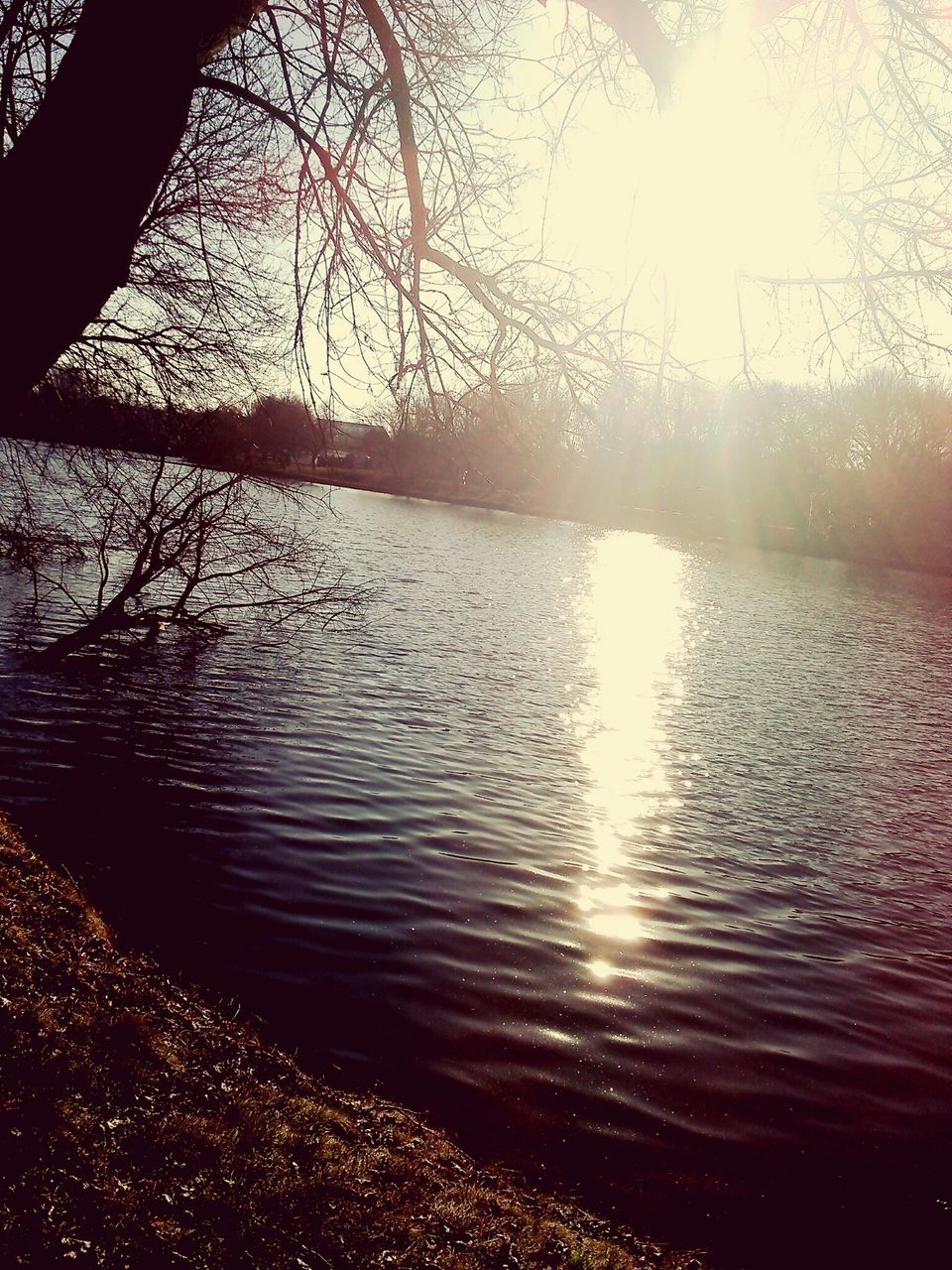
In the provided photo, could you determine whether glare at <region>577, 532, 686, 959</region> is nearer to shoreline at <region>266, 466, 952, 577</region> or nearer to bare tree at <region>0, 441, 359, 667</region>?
bare tree at <region>0, 441, 359, 667</region>

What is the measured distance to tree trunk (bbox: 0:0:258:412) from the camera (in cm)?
222

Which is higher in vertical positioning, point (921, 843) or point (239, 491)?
point (239, 491)

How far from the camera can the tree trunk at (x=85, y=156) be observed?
2217 mm

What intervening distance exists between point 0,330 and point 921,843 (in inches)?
426

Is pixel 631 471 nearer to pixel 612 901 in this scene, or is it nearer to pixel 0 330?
pixel 0 330

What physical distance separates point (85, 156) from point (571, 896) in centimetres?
682

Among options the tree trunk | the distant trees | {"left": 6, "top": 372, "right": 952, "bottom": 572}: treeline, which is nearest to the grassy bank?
the tree trunk

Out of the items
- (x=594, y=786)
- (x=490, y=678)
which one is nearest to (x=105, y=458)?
(x=490, y=678)

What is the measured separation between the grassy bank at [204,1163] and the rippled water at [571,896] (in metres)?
0.46

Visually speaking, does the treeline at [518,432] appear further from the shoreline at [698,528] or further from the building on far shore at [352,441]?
the shoreline at [698,528]

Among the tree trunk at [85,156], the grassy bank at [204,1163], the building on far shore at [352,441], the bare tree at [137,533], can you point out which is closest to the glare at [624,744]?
the grassy bank at [204,1163]

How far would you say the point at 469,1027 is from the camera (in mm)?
5645

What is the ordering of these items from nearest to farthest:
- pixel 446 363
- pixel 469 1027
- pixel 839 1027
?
pixel 446 363 < pixel 469 1027 < pixel 839 1027

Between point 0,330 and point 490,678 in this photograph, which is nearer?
point 0,330
